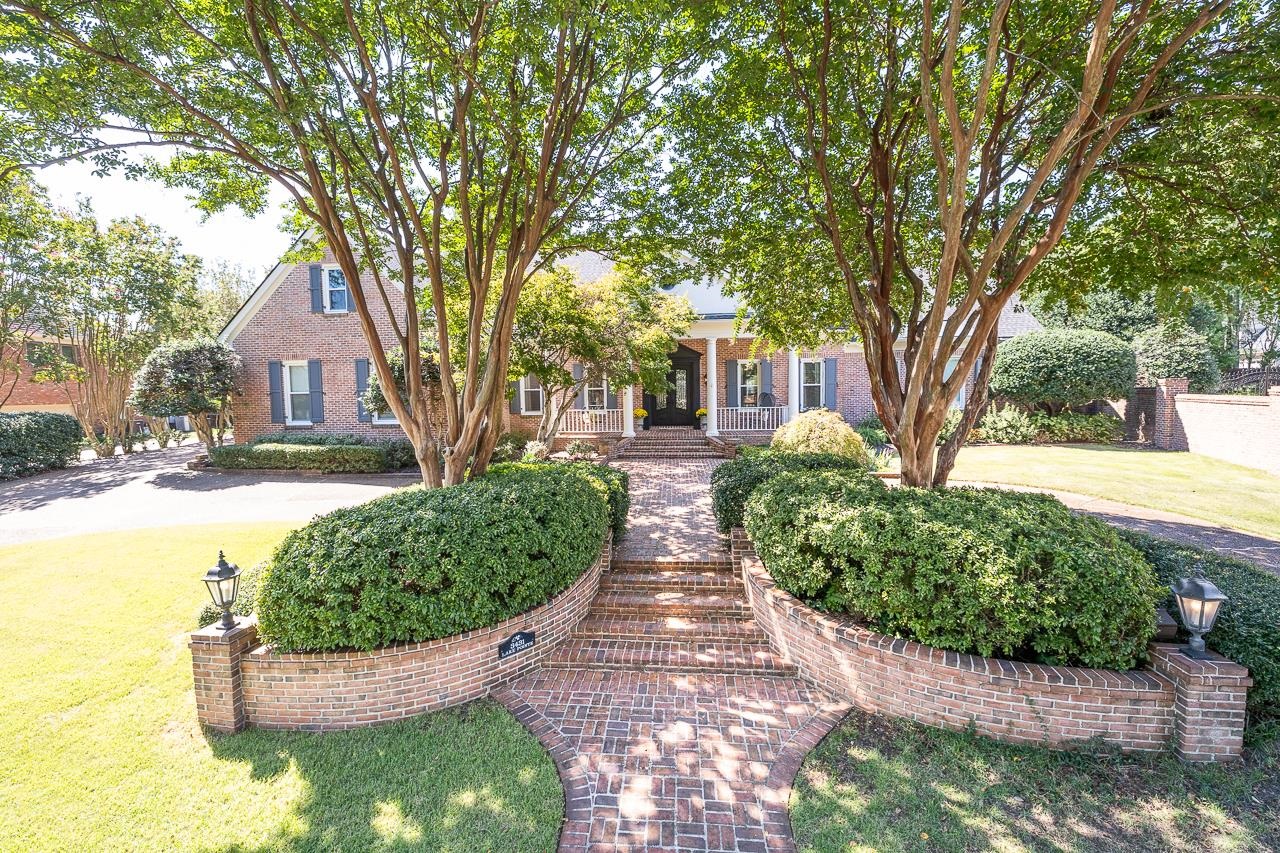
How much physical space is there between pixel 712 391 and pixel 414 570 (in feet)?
40.2

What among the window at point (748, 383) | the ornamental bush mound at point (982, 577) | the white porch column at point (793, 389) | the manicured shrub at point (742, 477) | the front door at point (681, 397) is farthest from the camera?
the front door at point (681, 397)

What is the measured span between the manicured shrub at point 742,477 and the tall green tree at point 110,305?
19.3 metres

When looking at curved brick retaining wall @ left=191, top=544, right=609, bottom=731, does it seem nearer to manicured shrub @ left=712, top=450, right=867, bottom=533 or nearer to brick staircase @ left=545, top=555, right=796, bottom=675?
brick staircase @ left=545, top=555, right=796, bottom=675

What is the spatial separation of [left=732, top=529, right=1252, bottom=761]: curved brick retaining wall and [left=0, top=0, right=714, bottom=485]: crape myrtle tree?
216 inches

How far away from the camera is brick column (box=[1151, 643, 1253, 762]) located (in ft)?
10.4

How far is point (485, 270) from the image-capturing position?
6785mm

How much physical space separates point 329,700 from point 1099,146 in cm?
789

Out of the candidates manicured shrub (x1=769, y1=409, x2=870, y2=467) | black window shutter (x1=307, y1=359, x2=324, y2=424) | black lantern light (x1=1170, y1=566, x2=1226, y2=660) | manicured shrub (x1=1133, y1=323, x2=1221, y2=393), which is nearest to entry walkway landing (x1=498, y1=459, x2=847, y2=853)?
black lantern light (x1=1170, y1=566, x2=1226, y2=660)

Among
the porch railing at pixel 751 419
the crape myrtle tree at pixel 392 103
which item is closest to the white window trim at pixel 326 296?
the crape myrtle tree at pixel 392 103

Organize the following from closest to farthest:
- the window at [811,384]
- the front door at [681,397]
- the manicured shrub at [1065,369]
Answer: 1. the manicured shrub at [1065,369]
2. the window at [811,384]
3. the front door at [681,397]

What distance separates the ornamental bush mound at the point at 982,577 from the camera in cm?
340

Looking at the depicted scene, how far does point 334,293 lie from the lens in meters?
15.6

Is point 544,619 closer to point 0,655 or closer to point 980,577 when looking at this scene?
point 980,577

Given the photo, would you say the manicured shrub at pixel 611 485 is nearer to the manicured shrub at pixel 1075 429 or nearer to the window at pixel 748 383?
the window at pixel 748 383
